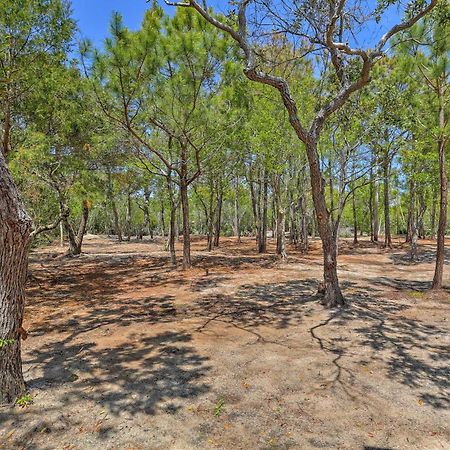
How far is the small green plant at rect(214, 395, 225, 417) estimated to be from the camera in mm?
3879

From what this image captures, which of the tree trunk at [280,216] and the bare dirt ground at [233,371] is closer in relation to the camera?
the bare dirt ground at [233,371]

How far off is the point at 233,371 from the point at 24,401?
2526 millimetres

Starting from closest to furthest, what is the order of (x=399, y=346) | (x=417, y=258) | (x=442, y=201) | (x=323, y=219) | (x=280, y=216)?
(x=399, y=346)
(x=323, y=219)
(x=442, y=201)
(x=280, y=216)
(x=417, y=258)

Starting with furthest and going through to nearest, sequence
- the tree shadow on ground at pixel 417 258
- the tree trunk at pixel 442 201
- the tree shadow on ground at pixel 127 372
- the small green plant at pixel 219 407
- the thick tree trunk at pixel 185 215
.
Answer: the tree shadow on ground at pixel 417 258 → the thick tree trunk at pixel 185 215 → the tree trunk at pixel 442 201 → the tree shadow on ground at pixel 127 372 → the small green plant at pixel 219 407

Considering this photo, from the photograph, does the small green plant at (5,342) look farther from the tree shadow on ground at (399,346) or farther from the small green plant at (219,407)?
the tree shadow on ground at (399,346)

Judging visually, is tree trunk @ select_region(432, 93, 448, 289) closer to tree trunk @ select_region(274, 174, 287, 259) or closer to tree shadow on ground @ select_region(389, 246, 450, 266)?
tree trunk @ select_region(274, 174, 287, 259)

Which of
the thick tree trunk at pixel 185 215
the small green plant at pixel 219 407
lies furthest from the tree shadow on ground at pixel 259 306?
the thick tree trunk at pixel 185 215

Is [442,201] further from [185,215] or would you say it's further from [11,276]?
[11,276]

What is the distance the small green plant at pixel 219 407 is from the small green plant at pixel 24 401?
206cm

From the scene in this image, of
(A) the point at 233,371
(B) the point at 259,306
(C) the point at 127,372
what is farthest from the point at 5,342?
(B) the point at 259,306

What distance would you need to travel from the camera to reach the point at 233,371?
4895 millimetres

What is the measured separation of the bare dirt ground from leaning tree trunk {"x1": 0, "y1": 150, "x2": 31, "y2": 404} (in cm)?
36

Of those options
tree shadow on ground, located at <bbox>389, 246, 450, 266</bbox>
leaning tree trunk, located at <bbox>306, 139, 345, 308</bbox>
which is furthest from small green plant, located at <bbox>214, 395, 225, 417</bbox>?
tree shadow on ground, located at <bbox>389, 246, 450, 266</bbox>

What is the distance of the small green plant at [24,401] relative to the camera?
3.88 m
